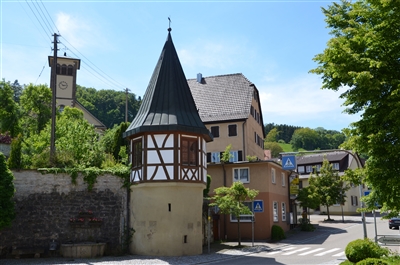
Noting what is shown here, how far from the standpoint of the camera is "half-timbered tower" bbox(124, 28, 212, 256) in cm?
2306

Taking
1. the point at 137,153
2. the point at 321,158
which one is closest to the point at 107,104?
the point at 321,158

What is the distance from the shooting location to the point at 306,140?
452ft

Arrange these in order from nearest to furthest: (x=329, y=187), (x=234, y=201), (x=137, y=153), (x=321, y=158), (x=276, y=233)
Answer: (x=137, y=153), (x=234, y=201), (x=276, y=233), (x=329, y=187), (x=321, y=158)

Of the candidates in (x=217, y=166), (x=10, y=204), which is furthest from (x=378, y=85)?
(x=217, y=166)

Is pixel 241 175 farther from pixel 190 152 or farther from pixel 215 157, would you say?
pixel 190 152

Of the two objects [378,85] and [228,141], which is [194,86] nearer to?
[228,141]

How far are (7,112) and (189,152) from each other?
65.6ft

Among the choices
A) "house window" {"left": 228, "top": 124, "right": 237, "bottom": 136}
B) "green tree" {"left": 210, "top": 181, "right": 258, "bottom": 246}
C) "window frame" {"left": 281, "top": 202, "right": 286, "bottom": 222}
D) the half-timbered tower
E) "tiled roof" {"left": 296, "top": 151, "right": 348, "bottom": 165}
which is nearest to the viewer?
the half-timbered tower

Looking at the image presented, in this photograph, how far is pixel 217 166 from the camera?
34.9 meters

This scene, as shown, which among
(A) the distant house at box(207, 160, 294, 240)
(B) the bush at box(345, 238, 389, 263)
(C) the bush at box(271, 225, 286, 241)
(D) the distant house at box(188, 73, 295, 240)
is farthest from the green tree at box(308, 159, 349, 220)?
(B) the bush at box(345, 238, 389, 263)

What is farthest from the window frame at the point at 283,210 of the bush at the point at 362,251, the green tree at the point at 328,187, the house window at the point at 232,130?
the bush at the point at 362,251

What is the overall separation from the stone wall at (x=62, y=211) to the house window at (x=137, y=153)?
139 centimetres

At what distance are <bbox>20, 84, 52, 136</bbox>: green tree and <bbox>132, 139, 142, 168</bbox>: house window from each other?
55.2 feet

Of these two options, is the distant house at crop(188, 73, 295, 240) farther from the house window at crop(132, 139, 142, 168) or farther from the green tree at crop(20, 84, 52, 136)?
the green tree at crop(20, 84, 52, 136)
